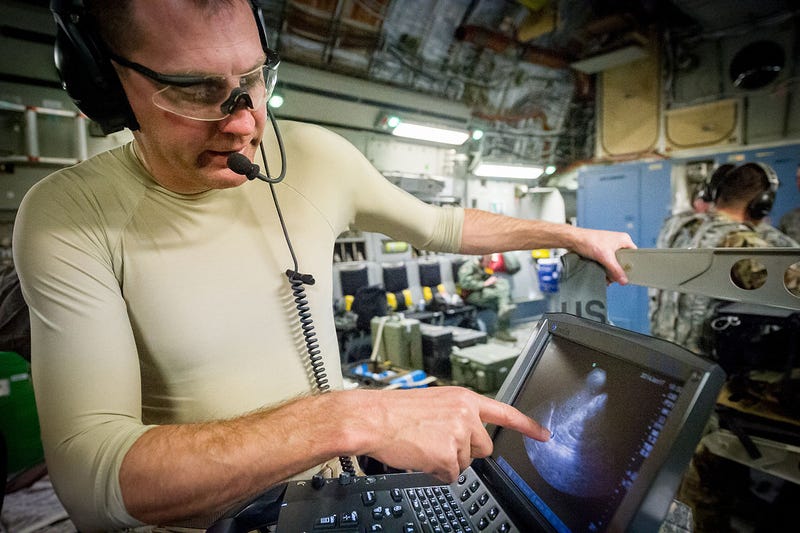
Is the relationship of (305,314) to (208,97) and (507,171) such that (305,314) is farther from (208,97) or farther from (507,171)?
(507,171)

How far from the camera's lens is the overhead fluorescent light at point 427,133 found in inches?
239

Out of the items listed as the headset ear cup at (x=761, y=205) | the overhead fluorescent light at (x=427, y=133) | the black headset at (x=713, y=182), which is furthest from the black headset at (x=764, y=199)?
the overhead fluorescent light at (x=427, y=133)

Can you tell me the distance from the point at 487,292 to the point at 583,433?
5592 millimetres

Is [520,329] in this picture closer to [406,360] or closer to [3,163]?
[406,360]

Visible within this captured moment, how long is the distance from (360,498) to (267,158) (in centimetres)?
86

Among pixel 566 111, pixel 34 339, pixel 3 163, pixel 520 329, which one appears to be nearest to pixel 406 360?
pixel 520 329

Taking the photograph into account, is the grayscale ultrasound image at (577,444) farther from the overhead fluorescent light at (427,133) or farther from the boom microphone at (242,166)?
the overhead fluorescent light at (427,133)

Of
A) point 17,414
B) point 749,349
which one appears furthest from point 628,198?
point 17,414

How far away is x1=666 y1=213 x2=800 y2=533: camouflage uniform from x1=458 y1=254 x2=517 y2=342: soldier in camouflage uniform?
3.20 m

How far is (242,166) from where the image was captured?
89cm

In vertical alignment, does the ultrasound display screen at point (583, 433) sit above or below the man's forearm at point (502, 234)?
below

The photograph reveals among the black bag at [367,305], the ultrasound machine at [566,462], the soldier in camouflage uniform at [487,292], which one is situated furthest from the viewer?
the soldier in camouflage uniform at [487,292]

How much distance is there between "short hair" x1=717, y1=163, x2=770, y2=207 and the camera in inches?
112

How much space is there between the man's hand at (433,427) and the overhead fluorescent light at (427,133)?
570 cm
